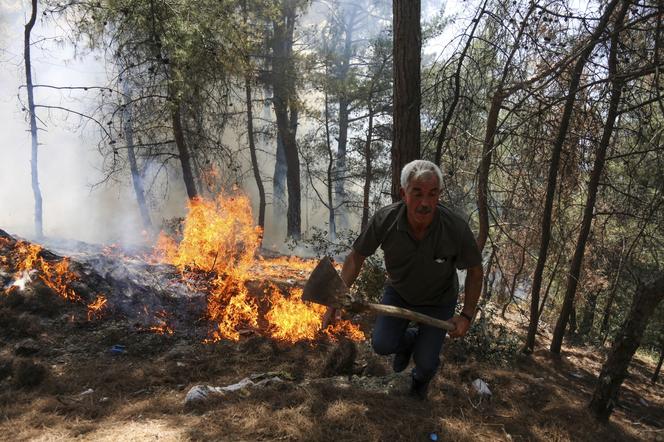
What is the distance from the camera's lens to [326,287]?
10.6ft

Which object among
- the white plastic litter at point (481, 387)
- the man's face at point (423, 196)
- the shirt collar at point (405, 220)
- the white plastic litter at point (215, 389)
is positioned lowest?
the white plastic litter at point (215, 389)

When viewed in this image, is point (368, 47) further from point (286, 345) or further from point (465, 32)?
point (286, 345)

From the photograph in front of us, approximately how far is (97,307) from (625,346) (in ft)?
20.7

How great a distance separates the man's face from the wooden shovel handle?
673 mm

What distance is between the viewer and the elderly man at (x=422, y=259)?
3225mm

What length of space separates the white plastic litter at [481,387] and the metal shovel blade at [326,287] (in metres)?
2.27

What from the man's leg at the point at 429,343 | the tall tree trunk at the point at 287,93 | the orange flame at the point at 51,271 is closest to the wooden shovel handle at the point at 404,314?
the man's leg at the point at 429,343

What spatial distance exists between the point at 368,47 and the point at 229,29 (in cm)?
1364

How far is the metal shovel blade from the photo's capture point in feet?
10.5

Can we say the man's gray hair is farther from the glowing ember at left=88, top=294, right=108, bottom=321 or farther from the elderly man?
the glowing ember at left=88, top=294, right=108, bottom=321

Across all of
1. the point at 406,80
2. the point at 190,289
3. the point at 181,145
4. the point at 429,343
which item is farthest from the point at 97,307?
the point at 181,145

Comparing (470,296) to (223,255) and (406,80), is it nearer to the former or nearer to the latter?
(406,80)

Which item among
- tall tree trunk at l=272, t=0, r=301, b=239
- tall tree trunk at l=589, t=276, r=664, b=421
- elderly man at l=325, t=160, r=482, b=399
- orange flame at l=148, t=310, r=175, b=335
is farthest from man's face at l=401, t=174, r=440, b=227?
tall tree trunk at l=272, t=0, r=301, b=239

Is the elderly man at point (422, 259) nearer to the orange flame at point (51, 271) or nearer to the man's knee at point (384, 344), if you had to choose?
the man's knee at point (384, 344)
